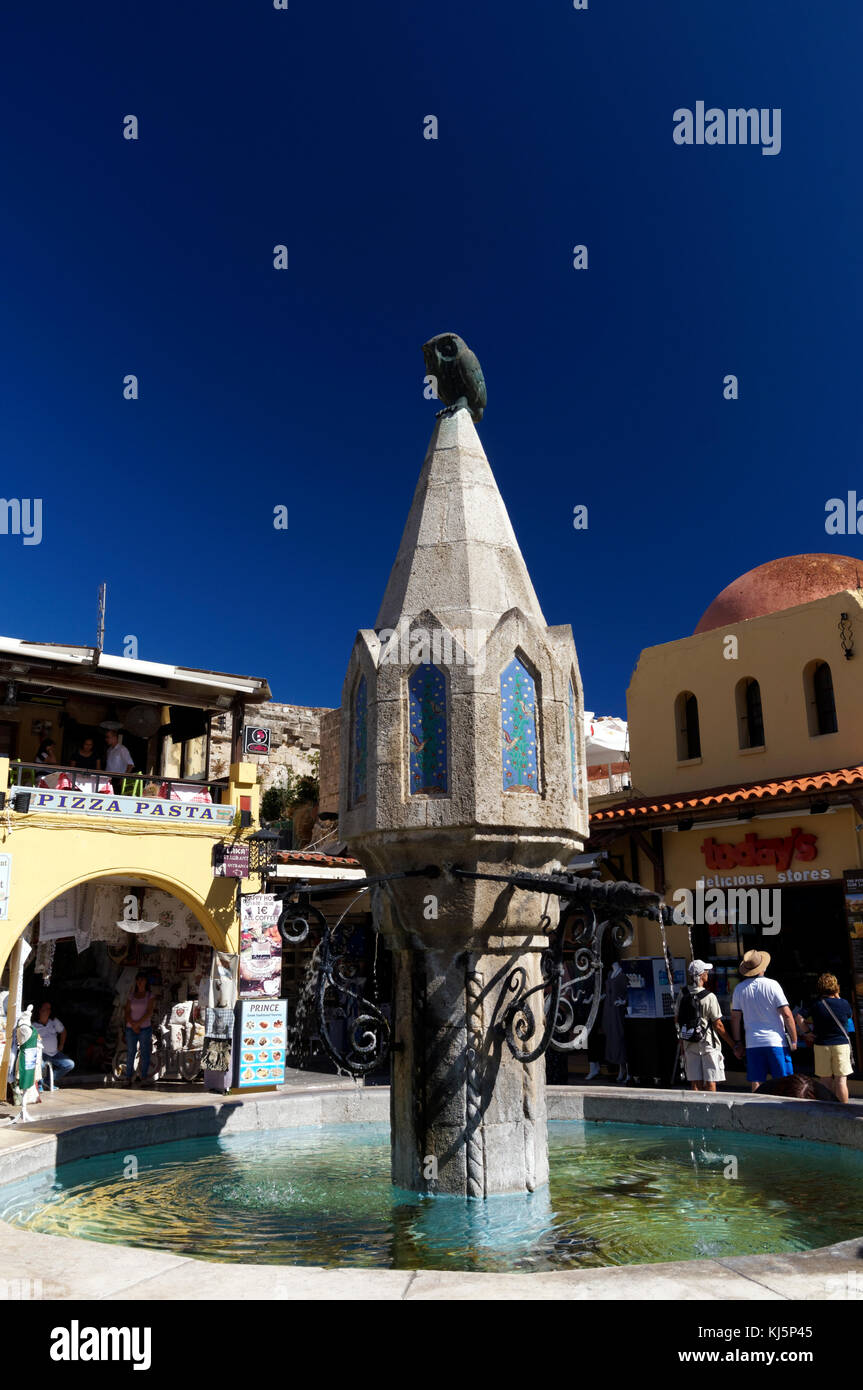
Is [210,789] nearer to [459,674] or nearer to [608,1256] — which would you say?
[459,674]

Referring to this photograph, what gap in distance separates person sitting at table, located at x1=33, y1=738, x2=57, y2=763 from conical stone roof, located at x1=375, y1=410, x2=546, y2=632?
11808 millimetres

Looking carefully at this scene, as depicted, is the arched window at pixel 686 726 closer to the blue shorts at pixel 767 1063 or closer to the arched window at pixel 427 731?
the blue shorts at pixel 767 1063

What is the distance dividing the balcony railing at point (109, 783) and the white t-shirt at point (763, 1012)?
29.6 feet

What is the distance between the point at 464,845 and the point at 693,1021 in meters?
5.37

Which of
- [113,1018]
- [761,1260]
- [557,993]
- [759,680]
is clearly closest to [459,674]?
[557,993]

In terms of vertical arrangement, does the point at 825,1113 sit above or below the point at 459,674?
below

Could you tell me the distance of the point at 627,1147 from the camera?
23.0 feet

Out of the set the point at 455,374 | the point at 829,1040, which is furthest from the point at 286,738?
the point at 455,374

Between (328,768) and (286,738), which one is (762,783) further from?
(286,738)

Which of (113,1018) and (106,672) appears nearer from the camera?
(106,672)

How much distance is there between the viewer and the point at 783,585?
1672 centimetres

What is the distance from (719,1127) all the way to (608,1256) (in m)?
3.21

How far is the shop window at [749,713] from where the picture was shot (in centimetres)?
1591

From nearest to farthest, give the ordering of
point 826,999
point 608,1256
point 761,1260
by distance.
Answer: point 761,1260
point 608,1256
point 826,999
